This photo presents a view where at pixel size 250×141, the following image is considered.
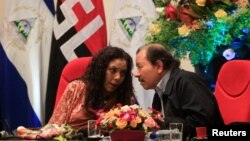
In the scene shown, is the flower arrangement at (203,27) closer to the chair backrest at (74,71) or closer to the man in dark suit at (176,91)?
the man in dark suit at (176,91)

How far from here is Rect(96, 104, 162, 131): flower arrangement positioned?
2.11m

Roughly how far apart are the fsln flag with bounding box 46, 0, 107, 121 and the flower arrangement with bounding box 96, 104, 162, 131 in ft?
7.44

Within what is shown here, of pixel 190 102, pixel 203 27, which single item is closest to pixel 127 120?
pixel 190 102

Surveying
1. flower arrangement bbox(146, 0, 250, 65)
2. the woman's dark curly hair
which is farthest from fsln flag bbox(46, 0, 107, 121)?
the woman's dark curly hair

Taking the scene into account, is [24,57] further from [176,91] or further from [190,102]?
[190,102]

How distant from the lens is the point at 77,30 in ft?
14.6


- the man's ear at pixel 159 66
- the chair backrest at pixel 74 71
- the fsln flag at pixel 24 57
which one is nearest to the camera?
the man's ear at pixel 159 66

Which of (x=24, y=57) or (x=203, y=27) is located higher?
(x=203, y=27)

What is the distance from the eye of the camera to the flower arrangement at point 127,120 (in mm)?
2111

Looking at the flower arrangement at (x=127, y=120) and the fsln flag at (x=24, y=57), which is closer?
the flower arrangement at (x=127, y=120)

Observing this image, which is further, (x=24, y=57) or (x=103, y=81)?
(x=24, y=57)

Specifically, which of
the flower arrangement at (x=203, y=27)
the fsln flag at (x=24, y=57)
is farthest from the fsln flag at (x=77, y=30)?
the flower arrangement at (x=203, y=27)

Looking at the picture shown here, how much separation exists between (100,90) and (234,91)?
79cm

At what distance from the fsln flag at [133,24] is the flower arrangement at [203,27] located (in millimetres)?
811
